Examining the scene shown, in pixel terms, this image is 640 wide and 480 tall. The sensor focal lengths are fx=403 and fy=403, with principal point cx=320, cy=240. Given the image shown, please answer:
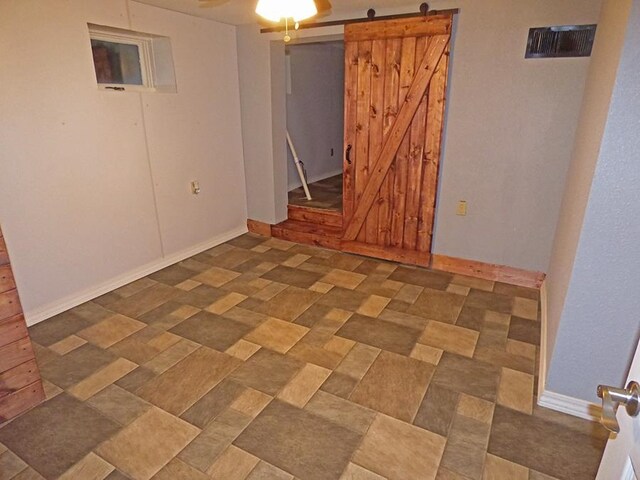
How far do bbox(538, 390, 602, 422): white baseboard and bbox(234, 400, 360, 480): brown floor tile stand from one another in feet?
3.17

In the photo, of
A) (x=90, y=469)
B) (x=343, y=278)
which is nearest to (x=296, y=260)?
(x=343, y=278)

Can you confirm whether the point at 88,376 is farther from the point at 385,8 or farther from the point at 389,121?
the point at 385,8

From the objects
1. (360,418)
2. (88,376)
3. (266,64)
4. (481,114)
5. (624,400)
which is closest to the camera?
(624,400)

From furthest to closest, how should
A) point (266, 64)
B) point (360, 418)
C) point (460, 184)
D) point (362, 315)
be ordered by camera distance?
1. point (266, 64)
2. point (460, 184)
3. point (362, 315)
4. point (360, 418)

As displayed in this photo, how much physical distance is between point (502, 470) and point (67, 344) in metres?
2.51

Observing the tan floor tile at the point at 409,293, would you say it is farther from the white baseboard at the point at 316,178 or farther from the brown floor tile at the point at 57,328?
the white baseboard at the point at 316,178

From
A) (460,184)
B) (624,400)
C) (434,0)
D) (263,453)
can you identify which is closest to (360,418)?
(263,453)

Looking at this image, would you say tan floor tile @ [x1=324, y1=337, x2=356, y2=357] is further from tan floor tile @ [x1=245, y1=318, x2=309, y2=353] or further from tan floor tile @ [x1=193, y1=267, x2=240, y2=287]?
tan floor tile @ [x1=193, y1=267, x2=240, y2=287]

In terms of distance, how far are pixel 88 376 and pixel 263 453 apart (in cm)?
116

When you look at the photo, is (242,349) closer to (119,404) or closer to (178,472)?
(119,404)

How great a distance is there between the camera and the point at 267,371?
7.48 feet

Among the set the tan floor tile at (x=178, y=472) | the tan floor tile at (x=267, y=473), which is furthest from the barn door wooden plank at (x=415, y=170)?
the tan floor tile at (x=178, y=472)

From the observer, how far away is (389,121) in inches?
138

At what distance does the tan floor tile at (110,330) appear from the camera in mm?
2574
